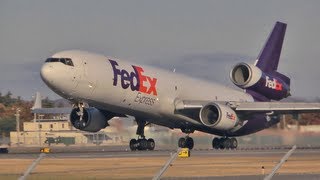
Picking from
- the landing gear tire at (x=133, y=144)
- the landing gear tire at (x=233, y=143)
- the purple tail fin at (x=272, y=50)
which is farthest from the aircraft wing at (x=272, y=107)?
the purple tail fin at (x=272, y=50)

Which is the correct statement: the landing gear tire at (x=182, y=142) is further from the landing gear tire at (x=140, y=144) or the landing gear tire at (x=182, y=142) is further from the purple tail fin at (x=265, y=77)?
the purple tail fin at (x=265, y=77)

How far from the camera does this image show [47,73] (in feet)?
178

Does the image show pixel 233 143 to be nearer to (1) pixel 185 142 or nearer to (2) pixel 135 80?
(1) pixel 185 142

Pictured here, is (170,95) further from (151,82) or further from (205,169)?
(205,169)

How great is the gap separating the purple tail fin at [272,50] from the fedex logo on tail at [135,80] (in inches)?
535

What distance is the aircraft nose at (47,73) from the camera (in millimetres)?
54062

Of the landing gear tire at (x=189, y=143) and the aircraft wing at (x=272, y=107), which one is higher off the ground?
the aircraft wing at (x=272, y=107)

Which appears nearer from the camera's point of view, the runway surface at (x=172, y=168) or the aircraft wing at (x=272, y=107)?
the runway surface at (x=172, y=168)

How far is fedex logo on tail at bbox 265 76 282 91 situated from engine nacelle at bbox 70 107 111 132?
1351 cm

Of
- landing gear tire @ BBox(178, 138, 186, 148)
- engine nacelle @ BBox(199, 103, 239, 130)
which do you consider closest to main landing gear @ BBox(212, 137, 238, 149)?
engine nacelle @ BBox(199, 103, 239, 130)

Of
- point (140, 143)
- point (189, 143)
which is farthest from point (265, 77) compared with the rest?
point (140, 143)

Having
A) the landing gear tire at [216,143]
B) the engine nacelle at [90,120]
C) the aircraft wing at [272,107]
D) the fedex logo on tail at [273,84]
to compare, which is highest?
the fedex logo on tail at [273,84]

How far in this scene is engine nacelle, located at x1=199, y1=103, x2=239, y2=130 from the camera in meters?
60.1

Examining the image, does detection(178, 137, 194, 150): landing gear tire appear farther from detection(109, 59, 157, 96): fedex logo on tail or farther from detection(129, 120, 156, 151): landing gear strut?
detection(109, 59, 157, 96): fedex logo on tail
